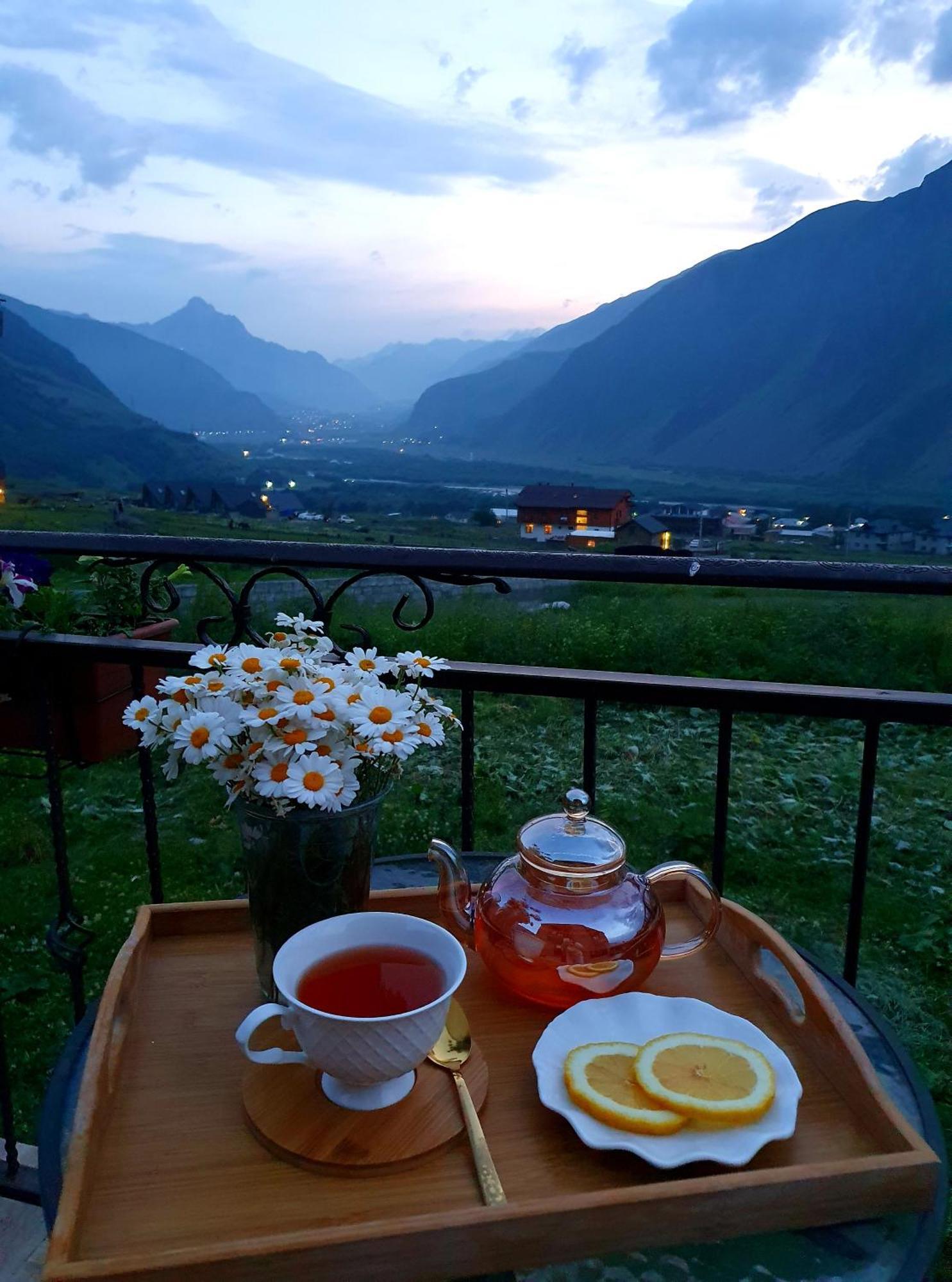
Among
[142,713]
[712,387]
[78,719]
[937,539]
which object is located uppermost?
[712,387]

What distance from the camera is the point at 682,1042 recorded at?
75 centimetres

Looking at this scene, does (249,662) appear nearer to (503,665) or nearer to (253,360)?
(503,665)

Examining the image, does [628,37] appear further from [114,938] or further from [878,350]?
[878,350]

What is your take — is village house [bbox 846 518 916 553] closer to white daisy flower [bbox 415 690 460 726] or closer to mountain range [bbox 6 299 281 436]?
white daisy flower [bbox 415 690 460 726]

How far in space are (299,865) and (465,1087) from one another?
0.83 feet

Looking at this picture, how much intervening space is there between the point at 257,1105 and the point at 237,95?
14.2m

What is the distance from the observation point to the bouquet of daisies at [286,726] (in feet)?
2.50

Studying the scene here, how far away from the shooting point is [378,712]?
807 millimetres

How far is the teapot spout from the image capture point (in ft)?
3.07

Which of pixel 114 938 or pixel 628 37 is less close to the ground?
pixel 628 37

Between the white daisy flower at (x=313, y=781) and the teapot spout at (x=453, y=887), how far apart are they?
0.72 feet

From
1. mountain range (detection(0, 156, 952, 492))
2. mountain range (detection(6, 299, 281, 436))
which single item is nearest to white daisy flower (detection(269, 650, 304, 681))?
mountain range (detection(0, 156, 952, 492))

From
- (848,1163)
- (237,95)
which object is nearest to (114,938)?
(848,1163)

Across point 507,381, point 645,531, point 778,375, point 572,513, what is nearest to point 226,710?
point 572,513
